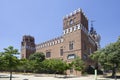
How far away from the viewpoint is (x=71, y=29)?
68.1 meters

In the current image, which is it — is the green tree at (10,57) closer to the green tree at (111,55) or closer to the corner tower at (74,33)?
the green tree at (111,55)

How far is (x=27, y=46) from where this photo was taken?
9400 cm

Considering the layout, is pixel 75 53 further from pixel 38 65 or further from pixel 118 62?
pixel 118 62

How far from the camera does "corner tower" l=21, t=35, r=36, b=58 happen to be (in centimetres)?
9338

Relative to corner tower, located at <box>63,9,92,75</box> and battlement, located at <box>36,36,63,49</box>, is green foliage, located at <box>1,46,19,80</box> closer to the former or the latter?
corner tower, located at <box>63,9,92,75</box>

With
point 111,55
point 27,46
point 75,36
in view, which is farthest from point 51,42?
point 111,55

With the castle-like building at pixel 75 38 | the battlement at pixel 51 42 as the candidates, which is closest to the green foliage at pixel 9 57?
the castle-like building at pixel 75 38

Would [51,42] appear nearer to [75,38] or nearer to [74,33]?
[74,33]

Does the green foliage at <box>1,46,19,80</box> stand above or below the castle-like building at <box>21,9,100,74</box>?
below

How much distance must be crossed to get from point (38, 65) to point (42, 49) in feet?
92.9

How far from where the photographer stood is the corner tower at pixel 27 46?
9338 centimetres

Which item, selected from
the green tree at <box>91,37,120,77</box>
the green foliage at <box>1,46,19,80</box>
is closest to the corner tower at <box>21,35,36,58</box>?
the green tree at <box>91,37,120,77</box>

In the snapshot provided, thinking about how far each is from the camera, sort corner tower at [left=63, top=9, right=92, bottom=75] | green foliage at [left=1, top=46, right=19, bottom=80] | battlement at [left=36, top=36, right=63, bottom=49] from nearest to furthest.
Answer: green foliage at [left=1, top=46, right=19, bottom=80] < corner tower at [left=63, top=9, right=92, bottom=75] < battlement at [left=36, top=36, right=63, bottom=49]

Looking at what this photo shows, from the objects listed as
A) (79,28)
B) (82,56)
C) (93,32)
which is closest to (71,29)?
(79,28)
